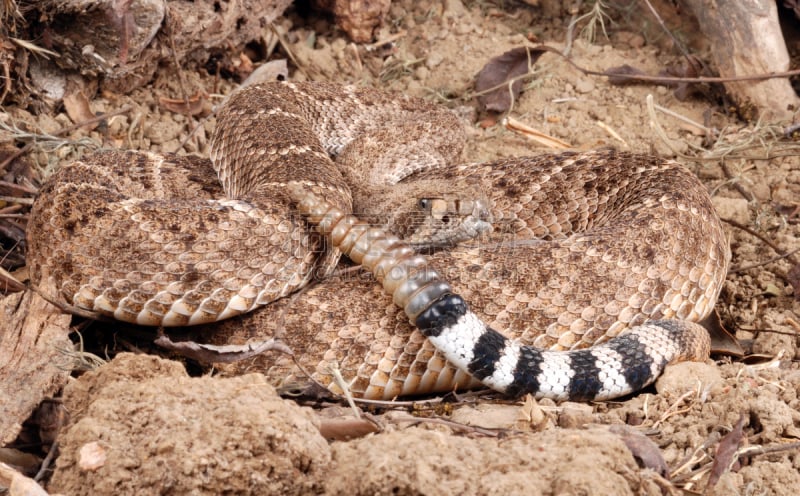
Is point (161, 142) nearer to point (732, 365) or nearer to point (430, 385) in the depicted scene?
point (430, 385)

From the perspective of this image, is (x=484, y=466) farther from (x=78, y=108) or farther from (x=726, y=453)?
(x=78, y=108)

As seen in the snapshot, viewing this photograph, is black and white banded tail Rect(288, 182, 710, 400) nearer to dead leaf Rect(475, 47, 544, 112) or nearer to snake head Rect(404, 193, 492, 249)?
snake head Rect(404, 193, 492, 249)

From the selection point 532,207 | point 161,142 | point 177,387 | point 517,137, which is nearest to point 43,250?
point 177,387

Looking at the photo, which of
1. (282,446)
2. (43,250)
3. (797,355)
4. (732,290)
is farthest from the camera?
(732,290)

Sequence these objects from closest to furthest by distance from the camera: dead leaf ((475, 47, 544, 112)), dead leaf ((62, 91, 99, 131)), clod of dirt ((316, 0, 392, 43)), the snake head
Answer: the snake head, dead leaf ((62, 91, 99, 131)), dead leaf ((475, 47, 544, 112)), clod of dirt ((316, 0, 392, 43))

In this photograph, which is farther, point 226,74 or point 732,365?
point 226,74

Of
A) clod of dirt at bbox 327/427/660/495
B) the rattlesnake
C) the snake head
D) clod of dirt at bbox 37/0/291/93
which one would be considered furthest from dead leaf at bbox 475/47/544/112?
clod of dirt at bbox 327/427/660/495
